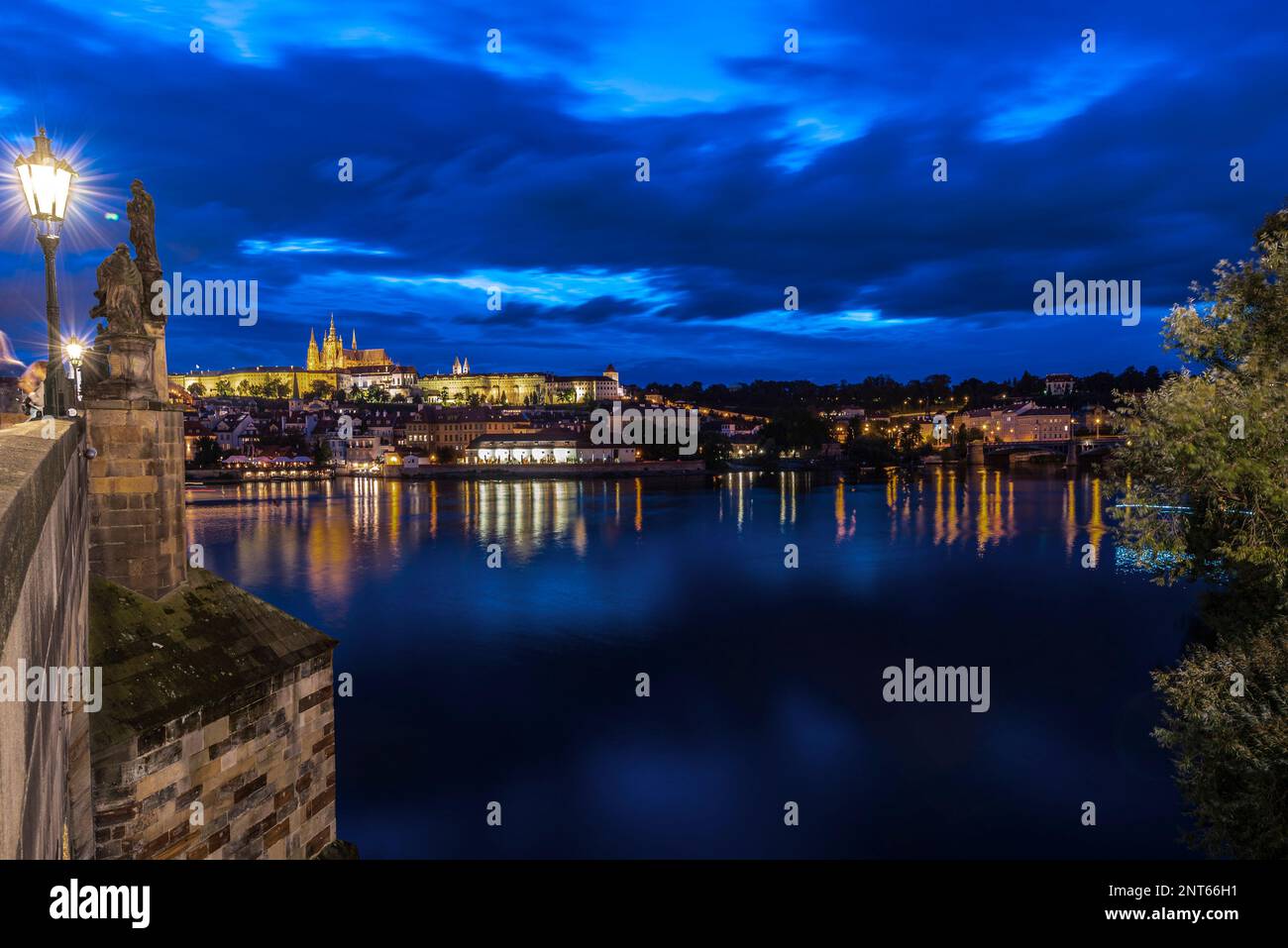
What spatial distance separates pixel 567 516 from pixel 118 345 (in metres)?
49.8

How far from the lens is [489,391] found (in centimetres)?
16238

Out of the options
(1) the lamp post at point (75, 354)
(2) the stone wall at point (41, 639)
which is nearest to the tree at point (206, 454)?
(1) the lamp post at point (75, 354)

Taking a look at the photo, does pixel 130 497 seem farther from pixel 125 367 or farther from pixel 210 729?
pixel 210 729

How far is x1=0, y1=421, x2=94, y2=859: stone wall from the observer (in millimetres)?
1979

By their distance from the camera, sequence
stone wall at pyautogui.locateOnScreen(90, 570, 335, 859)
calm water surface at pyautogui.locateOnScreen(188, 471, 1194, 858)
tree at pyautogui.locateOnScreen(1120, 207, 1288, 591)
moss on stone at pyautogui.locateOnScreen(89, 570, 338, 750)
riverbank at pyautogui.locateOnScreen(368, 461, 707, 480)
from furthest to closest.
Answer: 1. riverbank at pyautogui.locateOnScreen(368, 461, 707, 480)
2. calm water surface at pyautogui.locateOnScreen(188, 471, 1194, 858)
3. tree at pyautogui.locateOnScreen(1120, 207, 1288, 591)
4. moss on stone at pyautogui.locateOnScreen(89, 570, 338, 750)
5. stone wall at pyautogui.locateOnScreen(90, 570, 335, 859)

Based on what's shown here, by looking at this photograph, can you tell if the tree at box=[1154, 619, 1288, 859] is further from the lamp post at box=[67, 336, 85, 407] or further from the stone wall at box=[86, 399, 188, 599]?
the lamp post at box=[67, 336, 85, 407]

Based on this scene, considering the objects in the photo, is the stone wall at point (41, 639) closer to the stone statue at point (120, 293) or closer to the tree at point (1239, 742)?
the stone statue at point (120, 293)

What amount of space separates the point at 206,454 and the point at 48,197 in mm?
98369

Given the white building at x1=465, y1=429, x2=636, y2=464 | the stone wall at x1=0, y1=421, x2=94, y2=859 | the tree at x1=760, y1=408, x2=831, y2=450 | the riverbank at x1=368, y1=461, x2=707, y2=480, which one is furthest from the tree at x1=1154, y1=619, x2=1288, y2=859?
the tree at x1=760, y1=408, x2=831, y2=450

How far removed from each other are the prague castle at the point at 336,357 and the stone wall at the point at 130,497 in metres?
175

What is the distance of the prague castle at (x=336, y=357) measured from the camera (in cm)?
17588

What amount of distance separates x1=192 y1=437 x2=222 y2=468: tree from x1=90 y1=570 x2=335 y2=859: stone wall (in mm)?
96031

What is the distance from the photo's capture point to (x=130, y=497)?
278 inches
